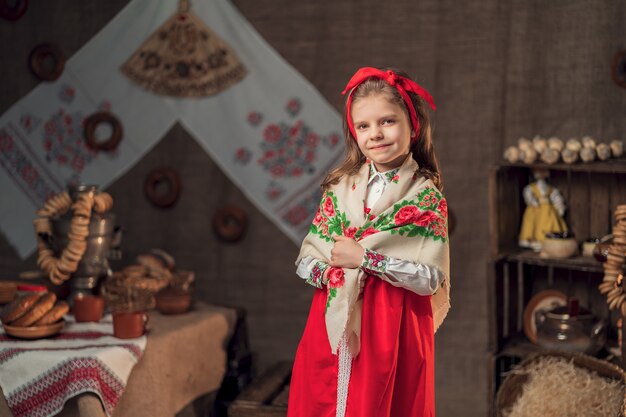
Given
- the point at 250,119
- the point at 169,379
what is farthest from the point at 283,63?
the point at 169,379

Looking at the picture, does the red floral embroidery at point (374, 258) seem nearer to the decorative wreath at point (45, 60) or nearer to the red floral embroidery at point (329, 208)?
the red floral embroidery at point (329, 208)

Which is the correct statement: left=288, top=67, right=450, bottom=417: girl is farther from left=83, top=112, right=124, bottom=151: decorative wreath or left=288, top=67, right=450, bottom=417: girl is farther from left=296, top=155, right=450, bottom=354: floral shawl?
left=83, top=112, right=124, bottom=151: decorative wreath

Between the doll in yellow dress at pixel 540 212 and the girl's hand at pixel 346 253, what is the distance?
1381mm

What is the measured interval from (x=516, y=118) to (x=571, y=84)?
26 cm

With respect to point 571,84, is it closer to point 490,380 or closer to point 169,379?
point 490,380

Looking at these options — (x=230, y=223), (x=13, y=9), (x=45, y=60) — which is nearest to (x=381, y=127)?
(x=230, y=223)

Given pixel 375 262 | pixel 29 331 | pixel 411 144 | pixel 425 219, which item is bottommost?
pixel 29 331

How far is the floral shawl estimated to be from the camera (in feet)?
7.52

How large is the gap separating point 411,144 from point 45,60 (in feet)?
8.67

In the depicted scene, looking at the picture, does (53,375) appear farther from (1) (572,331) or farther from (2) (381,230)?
(1) (572,331)

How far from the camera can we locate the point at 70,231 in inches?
127

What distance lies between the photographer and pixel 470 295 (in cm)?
382

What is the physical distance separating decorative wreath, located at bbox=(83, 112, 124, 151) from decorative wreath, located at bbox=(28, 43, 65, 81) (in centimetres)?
30

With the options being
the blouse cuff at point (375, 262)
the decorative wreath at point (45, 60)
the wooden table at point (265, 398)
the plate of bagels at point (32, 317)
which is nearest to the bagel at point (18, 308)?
the plate of bagels at point (32, 317)
